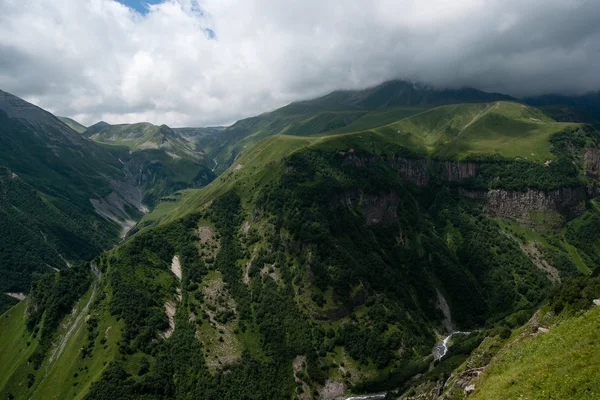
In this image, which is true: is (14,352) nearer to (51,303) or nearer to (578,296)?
(51,303)

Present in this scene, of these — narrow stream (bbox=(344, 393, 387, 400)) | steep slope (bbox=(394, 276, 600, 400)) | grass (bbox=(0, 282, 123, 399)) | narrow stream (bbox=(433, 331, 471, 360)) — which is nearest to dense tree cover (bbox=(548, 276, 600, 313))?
steep slope (bbox=(394, 276, 600, 400))

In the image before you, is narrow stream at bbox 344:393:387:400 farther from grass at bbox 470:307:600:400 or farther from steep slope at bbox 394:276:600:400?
grass at bbox 470:307:600:400

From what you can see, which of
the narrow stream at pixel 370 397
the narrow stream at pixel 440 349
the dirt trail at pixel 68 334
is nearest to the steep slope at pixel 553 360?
the narrow stream at pixel 370 397

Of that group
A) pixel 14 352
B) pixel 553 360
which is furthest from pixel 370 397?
pixel 14 352

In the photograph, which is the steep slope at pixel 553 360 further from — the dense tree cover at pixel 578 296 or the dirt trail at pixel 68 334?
the dirt trail at pixel 68 334

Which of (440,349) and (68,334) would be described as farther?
(440,349)

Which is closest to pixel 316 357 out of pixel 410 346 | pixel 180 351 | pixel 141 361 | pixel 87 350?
pixel 410 346

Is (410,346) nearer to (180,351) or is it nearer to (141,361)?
(180,351)
